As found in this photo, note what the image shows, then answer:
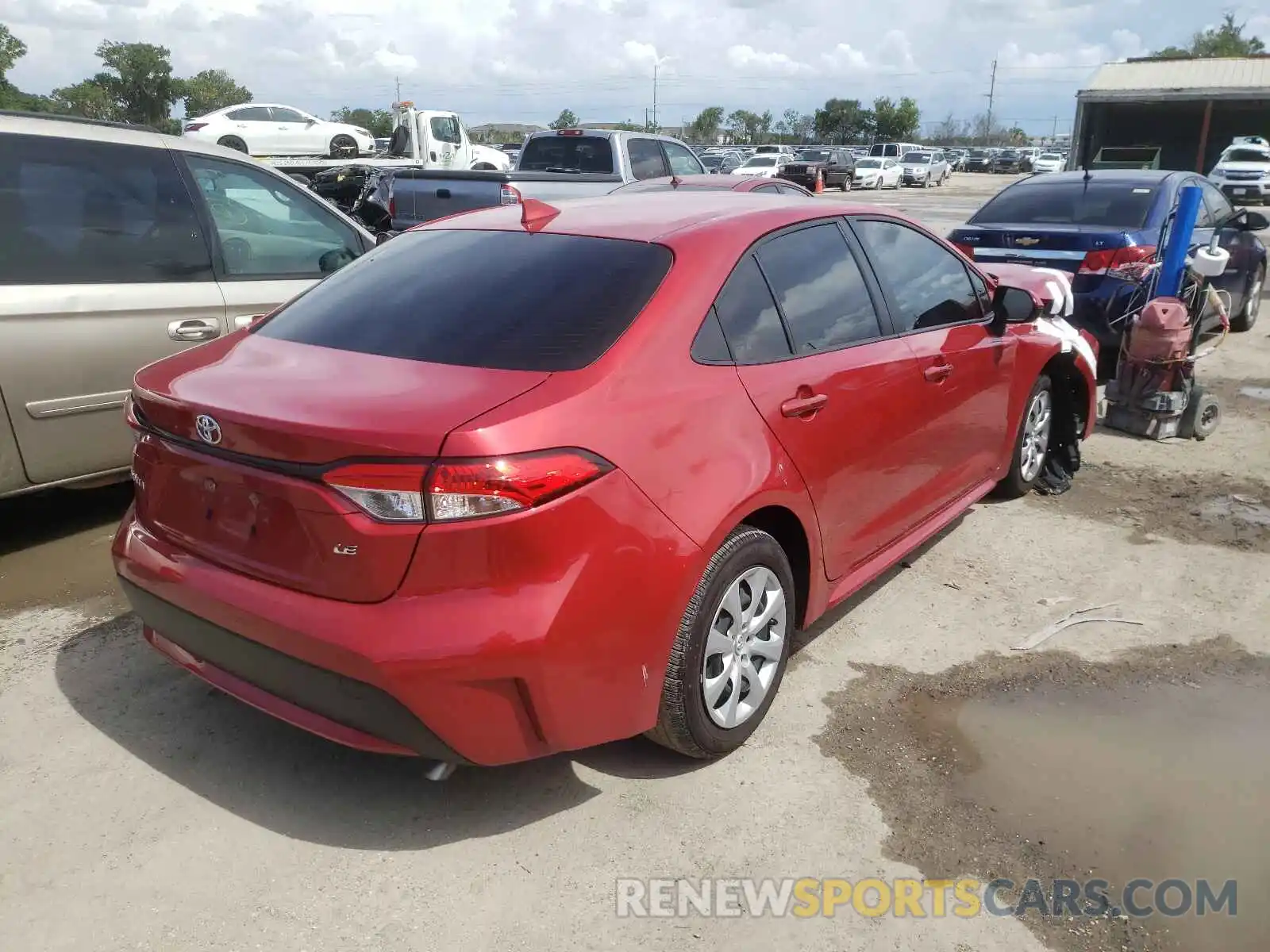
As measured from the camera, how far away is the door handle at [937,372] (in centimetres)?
388

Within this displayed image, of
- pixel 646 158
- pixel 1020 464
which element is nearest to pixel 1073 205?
pixel 1020 464

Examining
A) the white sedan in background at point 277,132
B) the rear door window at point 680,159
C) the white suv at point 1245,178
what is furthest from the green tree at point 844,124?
the rear door window at point 680,159

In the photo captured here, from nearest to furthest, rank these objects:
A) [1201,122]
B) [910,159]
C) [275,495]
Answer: [275,495], [1201,122], [910,159]

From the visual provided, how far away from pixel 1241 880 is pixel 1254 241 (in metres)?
9.52

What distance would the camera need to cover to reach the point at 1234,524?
5.06 meters

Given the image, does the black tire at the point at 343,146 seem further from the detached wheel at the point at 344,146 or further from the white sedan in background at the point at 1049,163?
the white sedan in background at the point at 1049,163

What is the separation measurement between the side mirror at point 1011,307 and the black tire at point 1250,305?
697 centimetres

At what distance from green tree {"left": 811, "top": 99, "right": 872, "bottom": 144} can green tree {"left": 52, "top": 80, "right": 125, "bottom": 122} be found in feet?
165

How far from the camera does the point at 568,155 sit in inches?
482

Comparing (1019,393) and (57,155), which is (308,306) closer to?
(57,155)

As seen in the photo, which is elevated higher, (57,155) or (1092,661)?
(57,155)

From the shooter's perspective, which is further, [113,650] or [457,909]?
[113,650]

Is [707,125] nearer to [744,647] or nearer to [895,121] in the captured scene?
[895,121]

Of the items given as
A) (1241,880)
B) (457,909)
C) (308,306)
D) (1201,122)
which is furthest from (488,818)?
(1201,122)
